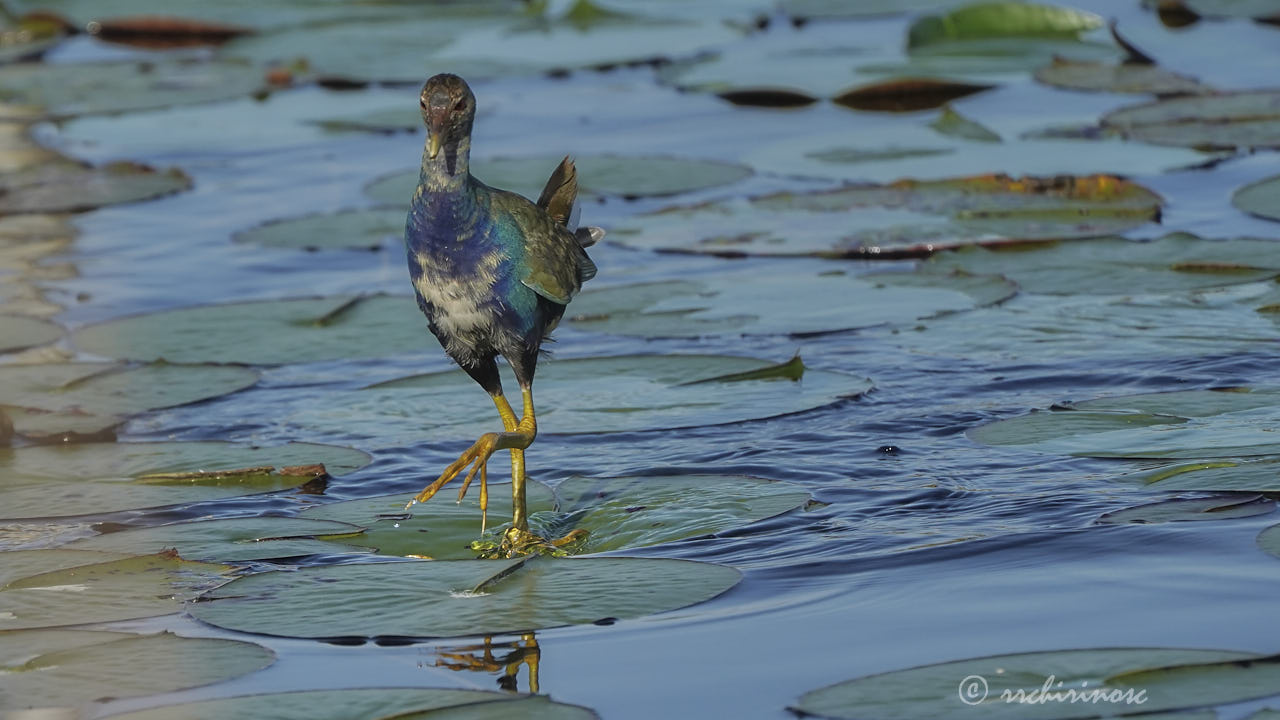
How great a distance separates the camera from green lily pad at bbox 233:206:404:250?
24.3ft

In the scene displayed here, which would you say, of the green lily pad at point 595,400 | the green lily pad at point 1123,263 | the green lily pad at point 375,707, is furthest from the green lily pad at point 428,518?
the green lily pad at point 1123,263

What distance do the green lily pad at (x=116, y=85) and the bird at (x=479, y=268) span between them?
6938 millimetres

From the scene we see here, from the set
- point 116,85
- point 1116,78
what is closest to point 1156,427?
point 1116,78

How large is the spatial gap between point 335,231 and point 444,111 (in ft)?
11.9

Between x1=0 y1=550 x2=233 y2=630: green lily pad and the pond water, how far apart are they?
0.08 metres

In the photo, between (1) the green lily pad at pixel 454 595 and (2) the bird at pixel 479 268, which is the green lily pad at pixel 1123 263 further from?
(1) the green lily pad at pixel 454 595

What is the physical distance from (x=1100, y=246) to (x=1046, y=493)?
7.98ft

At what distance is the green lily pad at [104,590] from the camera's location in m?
3.76

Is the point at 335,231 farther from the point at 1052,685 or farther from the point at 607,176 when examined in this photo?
the point at 1052,685

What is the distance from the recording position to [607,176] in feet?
26.5

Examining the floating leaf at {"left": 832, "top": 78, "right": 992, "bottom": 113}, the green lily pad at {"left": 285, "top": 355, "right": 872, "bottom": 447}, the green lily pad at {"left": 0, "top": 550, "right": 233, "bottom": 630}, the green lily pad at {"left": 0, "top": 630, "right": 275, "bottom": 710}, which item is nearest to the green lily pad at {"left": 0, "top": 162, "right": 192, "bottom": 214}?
the green lily pad at {"left": 285, "top": 355, "right": 872, "bottom": 447}

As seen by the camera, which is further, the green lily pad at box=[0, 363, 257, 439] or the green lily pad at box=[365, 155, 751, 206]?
the green lily pad at box=[365, 155, 751, 206]

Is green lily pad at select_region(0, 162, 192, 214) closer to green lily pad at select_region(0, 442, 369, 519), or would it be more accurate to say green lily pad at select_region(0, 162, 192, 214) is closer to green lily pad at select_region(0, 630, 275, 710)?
green lily pad at select_region(0, 442, 369, 519)

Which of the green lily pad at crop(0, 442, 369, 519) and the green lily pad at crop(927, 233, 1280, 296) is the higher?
the green lily pad at crop(927, 233, 1280, 296)
